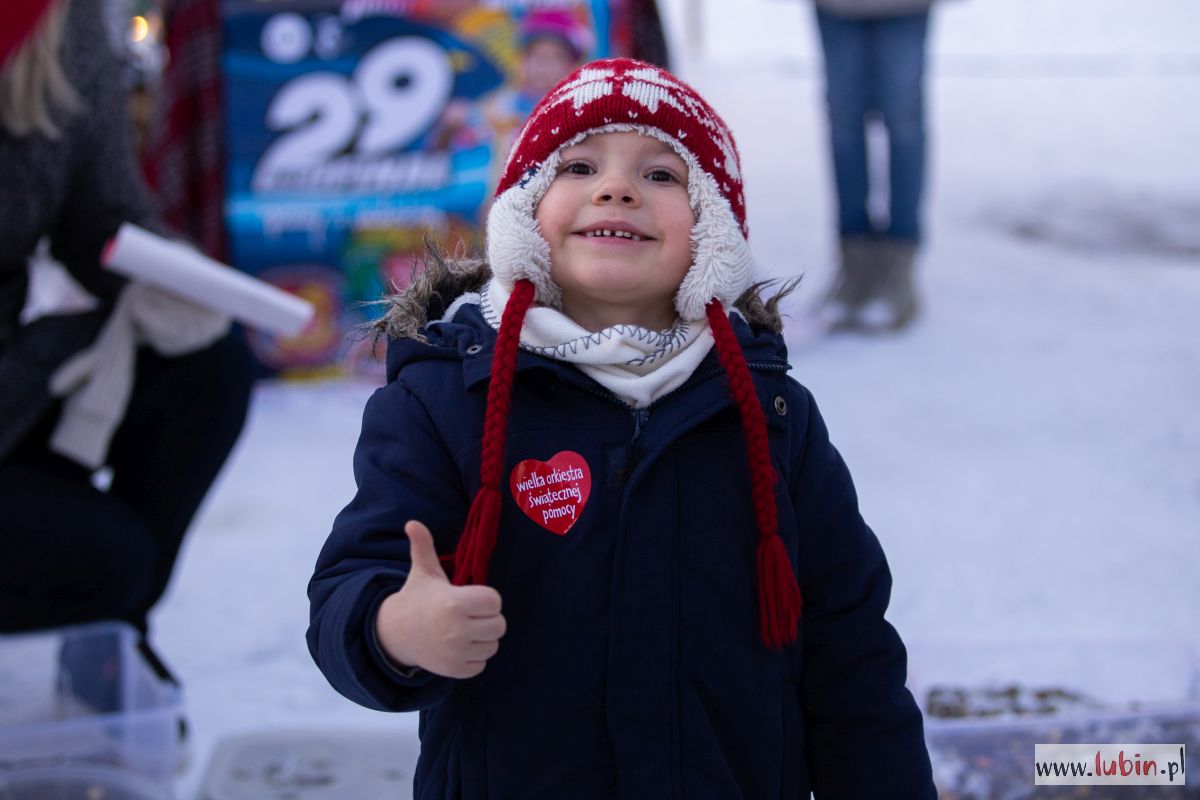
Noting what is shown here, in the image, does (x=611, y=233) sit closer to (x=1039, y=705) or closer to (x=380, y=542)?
(x=380, y=542)

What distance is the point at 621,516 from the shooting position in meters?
1.03

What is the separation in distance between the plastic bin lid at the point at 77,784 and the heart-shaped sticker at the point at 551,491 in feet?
2.94

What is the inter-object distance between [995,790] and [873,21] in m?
2.25

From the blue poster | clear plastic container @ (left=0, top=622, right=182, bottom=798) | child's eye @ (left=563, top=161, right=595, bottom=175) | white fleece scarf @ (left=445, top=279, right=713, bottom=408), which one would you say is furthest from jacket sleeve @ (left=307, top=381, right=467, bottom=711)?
the blue poster

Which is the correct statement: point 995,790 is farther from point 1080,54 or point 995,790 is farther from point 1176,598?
point 1080,54

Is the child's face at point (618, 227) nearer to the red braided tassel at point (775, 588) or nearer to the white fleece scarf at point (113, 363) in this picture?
the red braided tassel at point (775, 588)

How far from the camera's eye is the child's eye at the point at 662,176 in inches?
44.3

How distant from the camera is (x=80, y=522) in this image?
1.71 metres

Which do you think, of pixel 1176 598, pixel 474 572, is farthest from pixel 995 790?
pixel 474 572

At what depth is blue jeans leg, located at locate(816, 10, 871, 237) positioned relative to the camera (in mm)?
3344

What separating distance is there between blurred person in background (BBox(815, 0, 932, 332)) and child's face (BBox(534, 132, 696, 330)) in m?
2.33

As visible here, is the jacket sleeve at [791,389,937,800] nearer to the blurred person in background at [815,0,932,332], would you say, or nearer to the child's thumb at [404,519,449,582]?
the child's thumb at [404,519,449,582]

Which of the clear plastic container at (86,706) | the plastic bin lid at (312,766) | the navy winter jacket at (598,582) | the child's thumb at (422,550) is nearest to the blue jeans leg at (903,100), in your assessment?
the plastic bin lid at (312,766)

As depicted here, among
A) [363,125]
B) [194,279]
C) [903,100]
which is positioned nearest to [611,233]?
[194,279]
